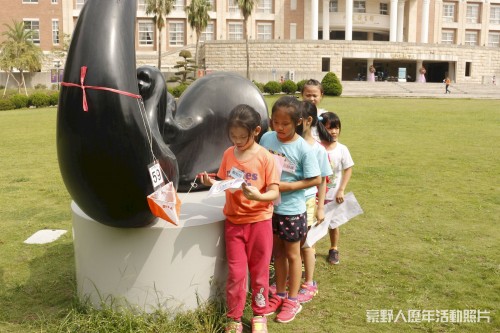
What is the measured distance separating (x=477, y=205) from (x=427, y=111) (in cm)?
1403

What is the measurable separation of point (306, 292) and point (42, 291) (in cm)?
199

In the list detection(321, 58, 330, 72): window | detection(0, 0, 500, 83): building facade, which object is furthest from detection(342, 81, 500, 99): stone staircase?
detection(321, 58, 330, 72): window

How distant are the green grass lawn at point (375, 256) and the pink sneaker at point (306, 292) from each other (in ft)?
0.16

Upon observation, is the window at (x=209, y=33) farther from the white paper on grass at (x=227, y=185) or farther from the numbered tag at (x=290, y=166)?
the white paper on grass at (x=227, y=185)

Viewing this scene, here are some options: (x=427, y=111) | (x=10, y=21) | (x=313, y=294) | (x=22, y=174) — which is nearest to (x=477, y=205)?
(x=313, y=294)

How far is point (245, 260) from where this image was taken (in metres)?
3.30

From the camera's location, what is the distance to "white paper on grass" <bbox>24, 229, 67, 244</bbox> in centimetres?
529

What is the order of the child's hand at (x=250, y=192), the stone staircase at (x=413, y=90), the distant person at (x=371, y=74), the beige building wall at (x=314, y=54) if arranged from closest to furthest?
1. the child's hand at (x=250, y=192)
2. the stone staircase at (x=413, y=90)
3. the distant person at (x=371, y=74)
4. the beige building wall at (x=314, y=54)

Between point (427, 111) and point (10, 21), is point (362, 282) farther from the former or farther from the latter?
point (10, 21)

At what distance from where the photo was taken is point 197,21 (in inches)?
1603

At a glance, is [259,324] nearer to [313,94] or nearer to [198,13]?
[313,94]

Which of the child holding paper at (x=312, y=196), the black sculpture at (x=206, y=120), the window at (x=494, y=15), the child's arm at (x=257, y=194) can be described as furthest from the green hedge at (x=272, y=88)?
the window at (x=494, y=15)

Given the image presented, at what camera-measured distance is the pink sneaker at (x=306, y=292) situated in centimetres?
379

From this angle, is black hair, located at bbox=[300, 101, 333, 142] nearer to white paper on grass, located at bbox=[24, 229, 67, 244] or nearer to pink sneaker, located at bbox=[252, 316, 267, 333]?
pink sneaker, located at bbox=[252, 316, 267, 333]
